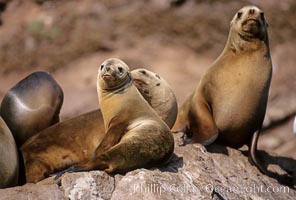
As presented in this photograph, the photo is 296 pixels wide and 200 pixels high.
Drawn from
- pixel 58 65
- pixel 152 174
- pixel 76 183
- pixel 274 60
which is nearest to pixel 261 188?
pixel 152 174

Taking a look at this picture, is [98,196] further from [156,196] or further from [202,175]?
[202,175]

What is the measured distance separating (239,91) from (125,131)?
5.66 ft

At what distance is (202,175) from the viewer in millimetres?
6703

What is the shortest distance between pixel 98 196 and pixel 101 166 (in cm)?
25

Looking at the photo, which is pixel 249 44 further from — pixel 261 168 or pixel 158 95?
pixel 261 168

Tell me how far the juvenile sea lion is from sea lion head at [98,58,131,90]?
0.76 meters

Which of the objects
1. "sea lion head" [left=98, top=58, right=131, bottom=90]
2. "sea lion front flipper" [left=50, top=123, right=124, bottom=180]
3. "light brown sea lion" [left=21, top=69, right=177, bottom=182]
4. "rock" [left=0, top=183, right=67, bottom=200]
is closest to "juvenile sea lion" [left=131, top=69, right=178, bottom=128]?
"light brown sea lion" [left=21, top=69, right=177, bottom=182]

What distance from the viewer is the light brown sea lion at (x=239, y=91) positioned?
791 cm

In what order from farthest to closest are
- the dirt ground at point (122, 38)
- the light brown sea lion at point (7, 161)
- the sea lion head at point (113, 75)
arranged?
1. the dirt ground at point (122, 38)
2. the sea lion head at point (113, 75)
3. the light brown sea lion at point (7, 161)

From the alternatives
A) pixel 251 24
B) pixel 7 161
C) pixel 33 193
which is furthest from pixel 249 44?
pixel 33 193

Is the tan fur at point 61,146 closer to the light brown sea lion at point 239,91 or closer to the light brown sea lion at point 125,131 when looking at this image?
the light brown sea lion at point 125,131

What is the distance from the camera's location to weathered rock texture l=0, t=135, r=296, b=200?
6023mm

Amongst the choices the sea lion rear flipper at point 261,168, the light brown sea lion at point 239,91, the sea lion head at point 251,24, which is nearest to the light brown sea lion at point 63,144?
the light brown sea lion at point 239,91

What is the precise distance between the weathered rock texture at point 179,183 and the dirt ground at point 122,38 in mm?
7744
